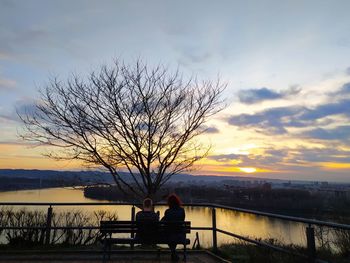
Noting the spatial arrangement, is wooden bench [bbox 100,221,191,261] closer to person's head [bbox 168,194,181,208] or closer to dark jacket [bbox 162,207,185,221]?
dark jacket [bbox 162,207,185,221]

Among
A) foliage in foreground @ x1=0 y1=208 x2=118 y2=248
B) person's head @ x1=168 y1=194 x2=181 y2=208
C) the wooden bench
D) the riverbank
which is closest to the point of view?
the wooden bench

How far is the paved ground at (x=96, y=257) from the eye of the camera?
7.12 metres

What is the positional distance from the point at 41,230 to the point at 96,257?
2.15 meters

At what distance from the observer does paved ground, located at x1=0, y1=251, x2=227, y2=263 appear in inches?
280

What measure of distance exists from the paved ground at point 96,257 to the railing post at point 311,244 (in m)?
2.82

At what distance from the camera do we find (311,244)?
14.6 feet

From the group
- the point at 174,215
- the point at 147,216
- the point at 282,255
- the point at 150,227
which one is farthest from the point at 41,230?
the point at 282,255

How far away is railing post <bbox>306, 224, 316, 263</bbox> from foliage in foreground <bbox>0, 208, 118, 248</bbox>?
544 centimetres

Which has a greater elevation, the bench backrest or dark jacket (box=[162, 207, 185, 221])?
dark jacket (box=[162, 207, 185, 221])

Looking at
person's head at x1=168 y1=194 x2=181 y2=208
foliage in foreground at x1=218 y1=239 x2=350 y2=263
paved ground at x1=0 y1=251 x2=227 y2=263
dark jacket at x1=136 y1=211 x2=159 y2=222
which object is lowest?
paved ground at x1=0 y1=251 x2=227 y2=263

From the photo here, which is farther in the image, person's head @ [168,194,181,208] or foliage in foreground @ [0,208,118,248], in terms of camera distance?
foliage in foreground @ [0,208,118,248]

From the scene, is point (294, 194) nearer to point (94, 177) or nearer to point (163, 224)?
point (94, 177)

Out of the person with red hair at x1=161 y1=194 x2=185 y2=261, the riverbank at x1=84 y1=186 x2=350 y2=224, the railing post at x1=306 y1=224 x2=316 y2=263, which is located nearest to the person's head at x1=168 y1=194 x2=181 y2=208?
the person with red hair at x1=161 y1=194 x2=185 y2=261

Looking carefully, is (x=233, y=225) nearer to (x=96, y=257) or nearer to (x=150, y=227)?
(x=96, y=257)
